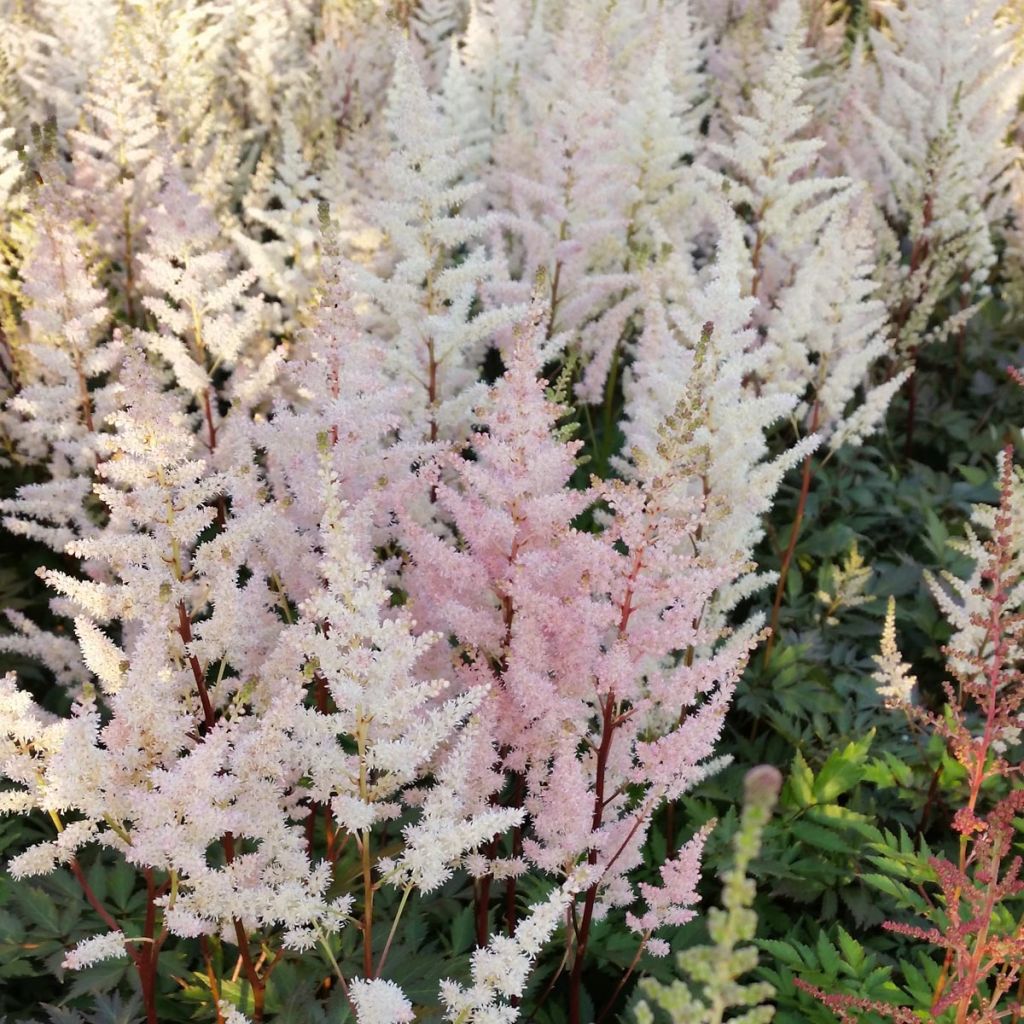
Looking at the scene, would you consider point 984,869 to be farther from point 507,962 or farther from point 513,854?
point 513,854

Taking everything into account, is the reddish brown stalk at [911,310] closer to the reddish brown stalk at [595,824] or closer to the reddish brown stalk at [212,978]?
the reddish brown stalk at [595,824]

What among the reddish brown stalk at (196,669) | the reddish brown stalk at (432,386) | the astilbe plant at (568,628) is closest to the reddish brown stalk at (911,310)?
the reddish brown stalk at (432,386)

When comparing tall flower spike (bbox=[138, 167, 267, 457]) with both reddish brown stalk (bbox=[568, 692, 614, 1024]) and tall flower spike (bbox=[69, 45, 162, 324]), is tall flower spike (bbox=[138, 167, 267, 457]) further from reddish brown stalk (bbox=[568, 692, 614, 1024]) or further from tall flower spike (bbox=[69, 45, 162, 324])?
reddish brown stalk (bbox=[568, 692, 614, 1024])

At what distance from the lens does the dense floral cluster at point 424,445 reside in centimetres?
230

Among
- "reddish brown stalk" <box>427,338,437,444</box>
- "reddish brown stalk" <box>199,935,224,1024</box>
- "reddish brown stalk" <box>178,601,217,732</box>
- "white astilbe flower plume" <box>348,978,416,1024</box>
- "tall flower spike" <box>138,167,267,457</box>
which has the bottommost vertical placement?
"reddish brown stalk" <box>199,935,224,1024</box>

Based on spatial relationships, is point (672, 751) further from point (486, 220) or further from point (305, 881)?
point (486, 220)

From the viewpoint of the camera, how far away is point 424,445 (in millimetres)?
3387

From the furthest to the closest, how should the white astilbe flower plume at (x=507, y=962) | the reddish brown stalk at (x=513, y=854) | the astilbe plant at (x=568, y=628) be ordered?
the reddish brown stalk at (x=513, y=854) → the astilbe plant at (x=568, y=628) → the white astilbe flower plume at (x=507, y=962)

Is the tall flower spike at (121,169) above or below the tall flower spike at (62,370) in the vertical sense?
above

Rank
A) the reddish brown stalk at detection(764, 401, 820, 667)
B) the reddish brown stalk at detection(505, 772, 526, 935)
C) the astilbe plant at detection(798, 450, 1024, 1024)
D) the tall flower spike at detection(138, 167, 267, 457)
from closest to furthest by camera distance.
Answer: the astilbe plant at detection(798, 450, 1024, 1024)
the reddish brown stalk at detection(505, 772, 526, 935)
the tall flower spike at detection(138, 167, 267, 457)
the reddish brown stalk at detection(764, 401, 820, 667)

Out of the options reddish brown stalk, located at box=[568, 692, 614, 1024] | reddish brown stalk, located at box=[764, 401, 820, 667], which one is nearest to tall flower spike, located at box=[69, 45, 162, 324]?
reddish brown stalk, located at box=[764, 401, 820, 667]

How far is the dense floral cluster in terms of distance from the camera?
2301 millimetres

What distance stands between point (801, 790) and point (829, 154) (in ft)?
16.9

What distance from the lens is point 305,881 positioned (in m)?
2.53
